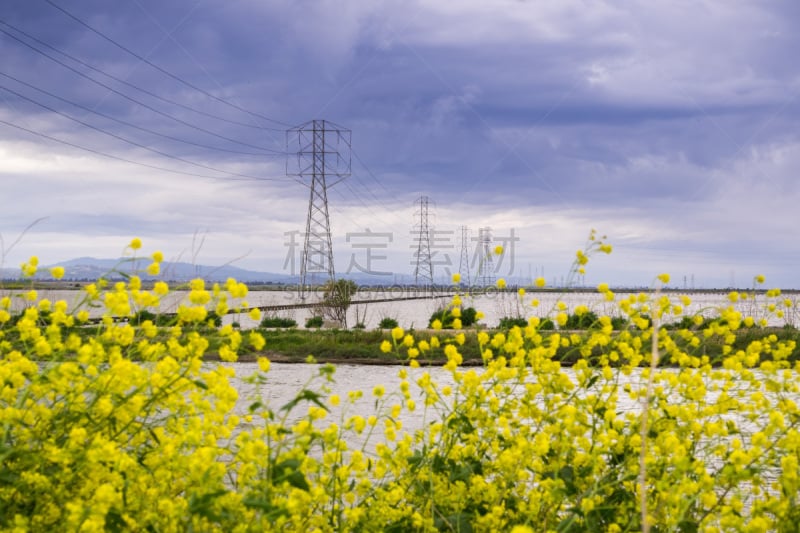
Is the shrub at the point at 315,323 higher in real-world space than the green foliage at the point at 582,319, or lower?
lower

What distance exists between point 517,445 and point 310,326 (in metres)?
18.9

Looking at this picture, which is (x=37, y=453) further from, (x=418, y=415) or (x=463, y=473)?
(x=418, y=415)

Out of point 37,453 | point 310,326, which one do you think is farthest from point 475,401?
point 310,326

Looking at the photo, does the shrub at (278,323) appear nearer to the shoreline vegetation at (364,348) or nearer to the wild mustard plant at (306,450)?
the shoreline vegetation at (364,348)

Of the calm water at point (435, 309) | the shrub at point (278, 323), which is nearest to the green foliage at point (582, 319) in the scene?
the calm water at point (435, 309)

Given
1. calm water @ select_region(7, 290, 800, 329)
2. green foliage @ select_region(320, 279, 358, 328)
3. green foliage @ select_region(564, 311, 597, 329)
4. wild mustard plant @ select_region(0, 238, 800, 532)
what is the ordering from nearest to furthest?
1. wild mustard plant @ select_region(0, 238, 800, 532)
2. green foliage @ select_region(564, 311, 597, 329)
3. calm water @ select_region(7, 290, 800, 329)
4. green foliage @ select_region(320, 279, 358, 328)

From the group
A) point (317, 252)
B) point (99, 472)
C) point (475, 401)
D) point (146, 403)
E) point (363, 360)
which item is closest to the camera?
point (99, 472)

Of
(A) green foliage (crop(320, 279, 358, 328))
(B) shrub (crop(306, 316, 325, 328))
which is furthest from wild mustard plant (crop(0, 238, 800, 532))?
(A) green foliage (crop(320, 279, 358, 328))

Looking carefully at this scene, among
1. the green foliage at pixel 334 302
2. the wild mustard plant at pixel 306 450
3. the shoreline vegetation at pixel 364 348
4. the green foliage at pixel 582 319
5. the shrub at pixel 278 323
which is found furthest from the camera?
the green foliage at pixel 334 302

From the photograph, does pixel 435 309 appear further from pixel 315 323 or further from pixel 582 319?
pixel 582 319

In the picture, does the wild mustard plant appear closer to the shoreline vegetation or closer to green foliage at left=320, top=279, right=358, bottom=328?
the shoreline vegetation

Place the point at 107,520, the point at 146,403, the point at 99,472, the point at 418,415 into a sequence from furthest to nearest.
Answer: the point at 418,415, the point at 146,403, the point at 99,472, the point at 107,520

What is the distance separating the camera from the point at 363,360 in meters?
13.4

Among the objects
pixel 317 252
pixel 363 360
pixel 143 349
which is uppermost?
pixel 317 252
